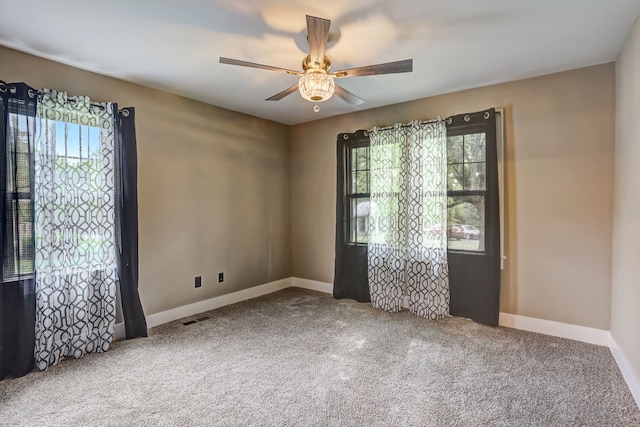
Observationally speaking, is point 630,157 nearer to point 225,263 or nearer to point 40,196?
point 225,263

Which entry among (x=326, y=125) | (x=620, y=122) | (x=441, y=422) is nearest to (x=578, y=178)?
(x=620, y=122)

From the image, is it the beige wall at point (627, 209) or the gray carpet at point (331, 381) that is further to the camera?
the beige wall at point (627, 209)

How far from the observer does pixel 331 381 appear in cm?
231

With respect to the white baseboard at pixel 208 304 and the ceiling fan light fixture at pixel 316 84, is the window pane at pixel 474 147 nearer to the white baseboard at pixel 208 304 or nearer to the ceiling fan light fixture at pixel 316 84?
the ceiling fan light fixture at pixel 316 84

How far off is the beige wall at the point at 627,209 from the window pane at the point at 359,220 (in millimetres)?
2272

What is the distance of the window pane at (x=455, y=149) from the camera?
11.3ft

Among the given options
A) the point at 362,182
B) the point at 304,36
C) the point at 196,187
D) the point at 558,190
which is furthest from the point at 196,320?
the point at 558,190

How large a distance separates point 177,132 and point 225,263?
5.12 ft

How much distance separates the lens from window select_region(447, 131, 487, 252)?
10.9ft

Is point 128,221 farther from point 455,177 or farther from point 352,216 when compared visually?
point 455,177

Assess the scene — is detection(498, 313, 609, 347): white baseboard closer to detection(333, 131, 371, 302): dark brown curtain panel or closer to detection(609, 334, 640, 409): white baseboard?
detection(609, 334, 640, 409): white baseboard

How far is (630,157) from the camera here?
2.33 meters

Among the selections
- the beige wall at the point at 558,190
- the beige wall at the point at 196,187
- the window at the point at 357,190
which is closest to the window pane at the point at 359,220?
the window at the point at 357,190

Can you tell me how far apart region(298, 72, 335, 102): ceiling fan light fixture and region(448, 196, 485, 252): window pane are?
191 cm
